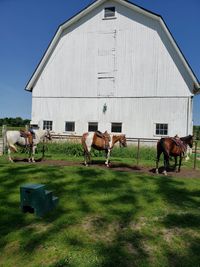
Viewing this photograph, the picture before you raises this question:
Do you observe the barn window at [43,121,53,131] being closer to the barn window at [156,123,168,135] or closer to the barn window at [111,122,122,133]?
the barn window at [111,122,122,133]

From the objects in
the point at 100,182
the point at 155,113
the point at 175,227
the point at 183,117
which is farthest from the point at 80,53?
the point at 175,227

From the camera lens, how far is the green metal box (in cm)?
698

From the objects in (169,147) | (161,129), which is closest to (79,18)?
(161,129)

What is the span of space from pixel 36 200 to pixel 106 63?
1761cm

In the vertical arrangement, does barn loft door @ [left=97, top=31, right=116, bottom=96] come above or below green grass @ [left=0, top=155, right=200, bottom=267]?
above

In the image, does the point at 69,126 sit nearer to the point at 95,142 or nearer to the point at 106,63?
the point at 106,63

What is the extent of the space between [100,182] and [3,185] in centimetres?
302

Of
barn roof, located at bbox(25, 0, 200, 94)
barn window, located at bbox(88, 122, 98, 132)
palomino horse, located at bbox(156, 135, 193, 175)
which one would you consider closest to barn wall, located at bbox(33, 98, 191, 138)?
barn window, located at bbox(88, 122, 98, 132)

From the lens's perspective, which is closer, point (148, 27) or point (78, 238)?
point (78, 238)

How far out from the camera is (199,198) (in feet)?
29.0

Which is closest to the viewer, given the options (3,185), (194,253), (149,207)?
(194,253)

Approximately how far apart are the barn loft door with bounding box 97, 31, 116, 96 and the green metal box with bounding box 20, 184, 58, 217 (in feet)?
54.6

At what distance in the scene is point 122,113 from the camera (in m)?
22.9

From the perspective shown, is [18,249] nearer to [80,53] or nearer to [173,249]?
[173,249]
